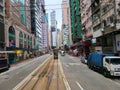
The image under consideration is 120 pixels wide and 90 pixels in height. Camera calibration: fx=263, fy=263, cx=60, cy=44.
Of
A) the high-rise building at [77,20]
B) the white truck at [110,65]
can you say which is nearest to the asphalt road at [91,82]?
the white truck at [110,65]

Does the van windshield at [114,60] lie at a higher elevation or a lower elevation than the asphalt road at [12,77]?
higher

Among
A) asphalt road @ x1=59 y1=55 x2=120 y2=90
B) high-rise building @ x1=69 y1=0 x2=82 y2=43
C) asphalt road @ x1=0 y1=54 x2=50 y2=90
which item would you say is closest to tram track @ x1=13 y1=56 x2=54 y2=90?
asphalt road @ x1=0 y1=54 x2=50 y2=90

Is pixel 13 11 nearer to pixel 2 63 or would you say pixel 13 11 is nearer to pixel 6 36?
pixel 6 36

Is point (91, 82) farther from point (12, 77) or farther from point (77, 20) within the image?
point (77, 20)

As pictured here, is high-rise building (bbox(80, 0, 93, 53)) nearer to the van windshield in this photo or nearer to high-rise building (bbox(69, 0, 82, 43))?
high-rise building (bbox(69, 0, 82, 43))

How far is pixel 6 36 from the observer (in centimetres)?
6794

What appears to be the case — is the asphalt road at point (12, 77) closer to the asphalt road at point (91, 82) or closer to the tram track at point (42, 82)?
the tram track at point (42, 82)

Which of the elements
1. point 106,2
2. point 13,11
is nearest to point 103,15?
point 106,2

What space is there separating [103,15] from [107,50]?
665 cm

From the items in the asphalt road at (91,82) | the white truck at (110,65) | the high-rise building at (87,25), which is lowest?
the asphalt road at (91,82)

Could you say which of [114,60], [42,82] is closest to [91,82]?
[42,82]

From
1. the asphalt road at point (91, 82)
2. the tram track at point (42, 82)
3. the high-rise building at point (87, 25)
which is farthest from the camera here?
the high-rise building at point (87, 25)

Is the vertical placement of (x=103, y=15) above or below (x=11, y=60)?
above

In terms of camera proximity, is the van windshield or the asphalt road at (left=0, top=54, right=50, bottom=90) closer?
the asphalt road at (left=0, top=54, right=50, bottom=90)
